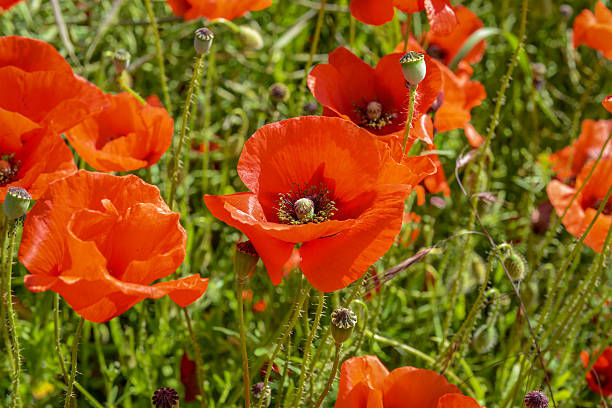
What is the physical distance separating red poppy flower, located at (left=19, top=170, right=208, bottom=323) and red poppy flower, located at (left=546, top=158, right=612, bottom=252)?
3.09ft

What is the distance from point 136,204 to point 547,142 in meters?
2.20

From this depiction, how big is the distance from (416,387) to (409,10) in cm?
65

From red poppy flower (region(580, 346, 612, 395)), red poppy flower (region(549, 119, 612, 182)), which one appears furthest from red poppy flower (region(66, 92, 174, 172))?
red poppy flower (region(549, 119, 612, 182))

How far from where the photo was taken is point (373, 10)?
134 cm

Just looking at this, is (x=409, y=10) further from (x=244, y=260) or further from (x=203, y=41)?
(x=244, y=260)

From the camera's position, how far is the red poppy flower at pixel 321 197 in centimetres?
93

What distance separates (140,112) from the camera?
1510mm

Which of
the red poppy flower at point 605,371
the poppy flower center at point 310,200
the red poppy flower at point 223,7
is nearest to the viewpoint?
the poppy flower center at point 310,200

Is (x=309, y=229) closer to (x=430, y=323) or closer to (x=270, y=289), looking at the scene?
(x=270, y=289)

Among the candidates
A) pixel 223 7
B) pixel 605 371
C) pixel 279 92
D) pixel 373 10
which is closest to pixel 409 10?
pixel 373 10

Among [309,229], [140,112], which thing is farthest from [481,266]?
[309,229]

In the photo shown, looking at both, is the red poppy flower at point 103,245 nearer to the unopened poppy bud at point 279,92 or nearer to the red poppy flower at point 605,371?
the unopened poppy bud at point 279,92

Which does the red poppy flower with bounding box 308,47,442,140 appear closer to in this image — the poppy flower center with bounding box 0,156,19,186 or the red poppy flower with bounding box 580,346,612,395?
the poppy flower center with bounding box 0,156,19,186

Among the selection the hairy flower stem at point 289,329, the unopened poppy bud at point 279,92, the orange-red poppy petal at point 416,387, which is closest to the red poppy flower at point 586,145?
the unopened poppy bud at point 279,92
